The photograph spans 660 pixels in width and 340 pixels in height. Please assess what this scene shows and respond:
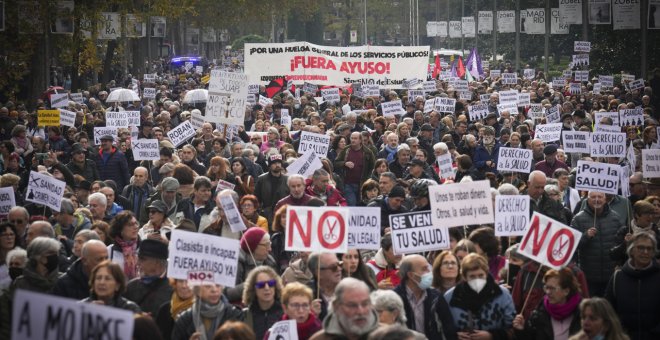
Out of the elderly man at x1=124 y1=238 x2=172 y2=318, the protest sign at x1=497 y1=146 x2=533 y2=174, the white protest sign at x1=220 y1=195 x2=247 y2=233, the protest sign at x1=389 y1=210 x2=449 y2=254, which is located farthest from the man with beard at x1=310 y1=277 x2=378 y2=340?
the protest sign at x1=497 y1=146 x2=533 y2=174

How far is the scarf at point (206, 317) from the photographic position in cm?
848

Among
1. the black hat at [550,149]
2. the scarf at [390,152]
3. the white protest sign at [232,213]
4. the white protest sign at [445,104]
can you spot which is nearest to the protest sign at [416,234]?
the white protest sign at [232,213]

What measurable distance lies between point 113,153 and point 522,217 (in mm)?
8269

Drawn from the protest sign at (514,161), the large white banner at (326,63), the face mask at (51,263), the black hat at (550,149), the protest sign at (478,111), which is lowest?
the face mask at (51,263)

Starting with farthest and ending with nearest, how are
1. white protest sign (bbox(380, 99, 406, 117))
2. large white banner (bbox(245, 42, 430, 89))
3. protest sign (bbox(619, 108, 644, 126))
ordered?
1. large white banner (bbox(245, 42, 430, 89))
2. white protest sign (bbox(380, 99, 406, 117))
3. protest sign (bbox(619, 108, 644, 126))

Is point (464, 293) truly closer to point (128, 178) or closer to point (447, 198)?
point (447, 198)

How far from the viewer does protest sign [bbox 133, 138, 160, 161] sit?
720 inches

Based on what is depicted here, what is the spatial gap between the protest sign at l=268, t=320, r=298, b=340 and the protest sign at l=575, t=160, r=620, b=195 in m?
5.72

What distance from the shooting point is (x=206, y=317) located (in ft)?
28.0

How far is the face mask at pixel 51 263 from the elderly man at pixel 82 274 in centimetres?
15

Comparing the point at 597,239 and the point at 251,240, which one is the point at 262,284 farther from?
the point at 597,239

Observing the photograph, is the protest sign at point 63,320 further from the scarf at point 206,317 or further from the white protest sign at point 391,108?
the white protest sign at point 391,108

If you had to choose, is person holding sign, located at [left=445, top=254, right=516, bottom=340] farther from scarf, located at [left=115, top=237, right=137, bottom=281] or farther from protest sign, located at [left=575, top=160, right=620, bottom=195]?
protest sign, located at [left=575, top=160, right=620, bottom=195]

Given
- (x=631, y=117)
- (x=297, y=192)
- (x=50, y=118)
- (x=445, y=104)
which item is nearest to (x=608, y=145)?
(x=297, y=192)
